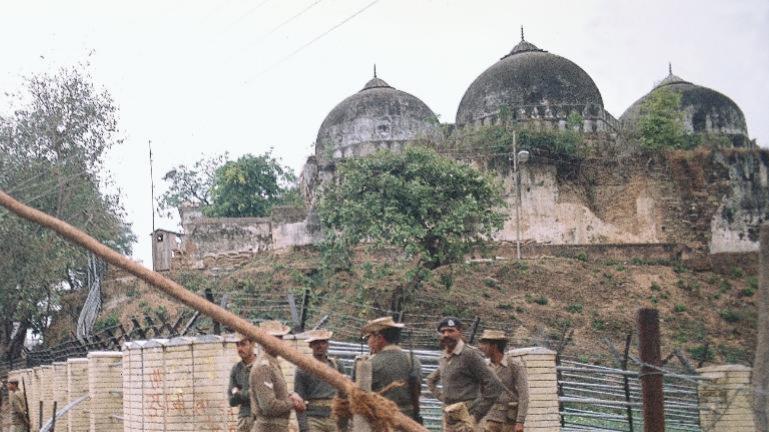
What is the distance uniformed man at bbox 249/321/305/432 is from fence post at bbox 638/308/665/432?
109 inches

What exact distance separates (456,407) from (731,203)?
3252cm

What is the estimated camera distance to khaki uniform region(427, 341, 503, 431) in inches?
327

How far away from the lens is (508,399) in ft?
30.5

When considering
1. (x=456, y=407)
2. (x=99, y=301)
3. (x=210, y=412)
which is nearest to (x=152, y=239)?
(x=99, y=301)

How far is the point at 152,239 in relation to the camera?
40.5 m

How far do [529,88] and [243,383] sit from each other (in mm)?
30469

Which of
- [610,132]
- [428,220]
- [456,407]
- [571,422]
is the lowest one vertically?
[571,422]

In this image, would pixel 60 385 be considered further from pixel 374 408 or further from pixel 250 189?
pixel 250 189

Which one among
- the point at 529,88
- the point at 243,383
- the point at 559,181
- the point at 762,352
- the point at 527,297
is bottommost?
the point at 243,383

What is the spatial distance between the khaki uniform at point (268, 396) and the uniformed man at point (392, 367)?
1.09 m

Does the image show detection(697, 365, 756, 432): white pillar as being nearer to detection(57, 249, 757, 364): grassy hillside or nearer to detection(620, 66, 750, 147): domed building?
detection(57, 249, 757, 364): grassy hillside

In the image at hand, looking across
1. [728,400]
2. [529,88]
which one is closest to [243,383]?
[728,400]

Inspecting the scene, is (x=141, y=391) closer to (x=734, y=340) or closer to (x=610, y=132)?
(x=734, y=340)

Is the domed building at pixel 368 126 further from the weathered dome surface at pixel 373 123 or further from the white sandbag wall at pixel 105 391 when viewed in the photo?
the white sandbag wall at pixel 105 391
